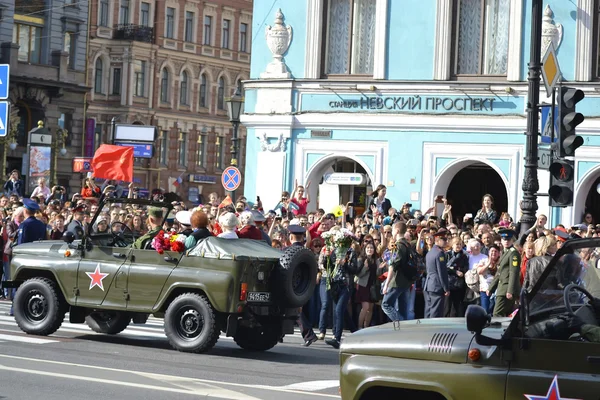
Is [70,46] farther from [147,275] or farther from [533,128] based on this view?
[147,275]

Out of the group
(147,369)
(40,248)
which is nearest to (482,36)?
(40,248)

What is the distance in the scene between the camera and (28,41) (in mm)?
66875

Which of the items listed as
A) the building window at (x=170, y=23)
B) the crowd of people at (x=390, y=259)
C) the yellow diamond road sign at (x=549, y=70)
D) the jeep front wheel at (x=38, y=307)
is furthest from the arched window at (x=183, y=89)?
the jeep front wheel at (x=38, y=307)

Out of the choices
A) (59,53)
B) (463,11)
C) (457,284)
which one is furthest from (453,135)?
(59,53)

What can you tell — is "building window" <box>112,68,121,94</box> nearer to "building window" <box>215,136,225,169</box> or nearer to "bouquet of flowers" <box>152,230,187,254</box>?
"building window" <box>215,136,225,169</box>

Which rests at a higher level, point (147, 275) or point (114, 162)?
point (114, 162)

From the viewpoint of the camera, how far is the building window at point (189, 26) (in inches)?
3189

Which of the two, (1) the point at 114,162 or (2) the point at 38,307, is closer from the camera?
(2) the point at 38,307

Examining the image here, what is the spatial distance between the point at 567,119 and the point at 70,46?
57.2 metres

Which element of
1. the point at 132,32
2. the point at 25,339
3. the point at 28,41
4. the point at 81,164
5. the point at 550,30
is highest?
the point at 132,32

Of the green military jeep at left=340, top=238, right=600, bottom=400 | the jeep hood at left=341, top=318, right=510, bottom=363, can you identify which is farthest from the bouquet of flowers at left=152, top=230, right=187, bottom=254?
the green military jeep at left=340, top=238, right=600, bottom=400

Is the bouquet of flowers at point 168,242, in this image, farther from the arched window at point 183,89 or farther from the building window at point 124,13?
the arched window at point 183,89

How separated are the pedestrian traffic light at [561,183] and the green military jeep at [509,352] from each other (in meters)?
8.91

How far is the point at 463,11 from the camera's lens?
99.3ft
